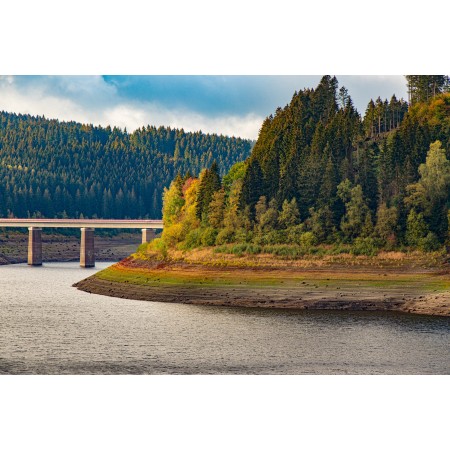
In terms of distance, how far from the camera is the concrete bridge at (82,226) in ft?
597

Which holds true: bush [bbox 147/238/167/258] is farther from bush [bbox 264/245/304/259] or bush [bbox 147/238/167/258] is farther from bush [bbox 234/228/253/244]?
bush [bbox 264/245/304/259]

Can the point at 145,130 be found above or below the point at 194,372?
above

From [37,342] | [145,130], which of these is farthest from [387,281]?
[145,130]

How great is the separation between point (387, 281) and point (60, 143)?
123 metres

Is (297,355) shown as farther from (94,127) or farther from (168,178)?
(94,127)

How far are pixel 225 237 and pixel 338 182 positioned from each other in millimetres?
12997

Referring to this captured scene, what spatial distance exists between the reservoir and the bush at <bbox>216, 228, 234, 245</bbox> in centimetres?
1290

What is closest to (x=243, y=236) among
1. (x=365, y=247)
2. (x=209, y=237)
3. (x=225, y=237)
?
(x=225, y=237)

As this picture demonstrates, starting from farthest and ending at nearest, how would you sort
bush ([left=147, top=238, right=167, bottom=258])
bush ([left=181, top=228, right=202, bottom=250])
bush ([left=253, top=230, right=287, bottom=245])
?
bush ([left=147, top=238, right=167, bottom=258]) < bush ([left=181, top=228, right=202, bottom=250]) < bush ([left=253, top=230, right=287, bottom=245])

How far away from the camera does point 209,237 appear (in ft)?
342

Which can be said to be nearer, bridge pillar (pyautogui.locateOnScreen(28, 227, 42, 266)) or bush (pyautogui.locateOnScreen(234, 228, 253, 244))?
bush (pyautogui.locateOnScreen(234, 228, 253, 244))

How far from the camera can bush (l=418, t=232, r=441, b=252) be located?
304 feet

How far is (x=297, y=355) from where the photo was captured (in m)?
61.1

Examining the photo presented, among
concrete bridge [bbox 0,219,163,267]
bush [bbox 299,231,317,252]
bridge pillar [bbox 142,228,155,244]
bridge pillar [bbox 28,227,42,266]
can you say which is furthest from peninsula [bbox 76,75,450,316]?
bridge pillar [bbox 28,227,42,266]
